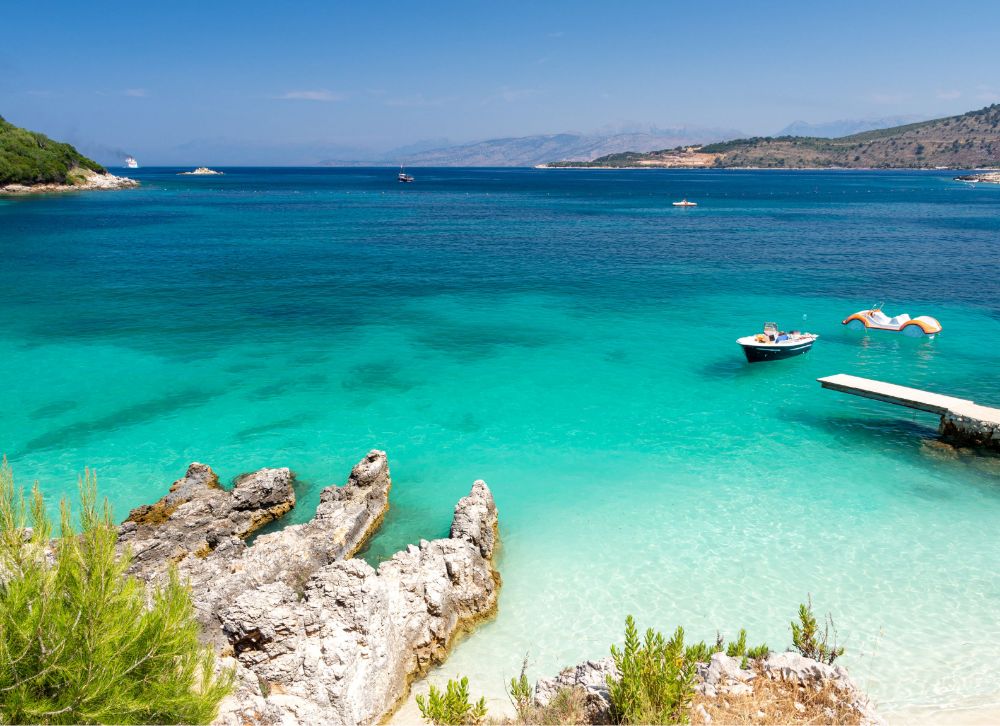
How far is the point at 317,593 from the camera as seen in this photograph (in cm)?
1219

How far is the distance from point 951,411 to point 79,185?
507 feet

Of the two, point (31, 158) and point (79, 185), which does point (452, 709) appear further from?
point (79, 185)

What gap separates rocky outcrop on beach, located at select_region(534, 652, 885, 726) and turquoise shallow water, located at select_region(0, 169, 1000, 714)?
322 cm

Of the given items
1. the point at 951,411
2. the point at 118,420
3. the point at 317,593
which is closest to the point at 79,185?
the point at 118,420

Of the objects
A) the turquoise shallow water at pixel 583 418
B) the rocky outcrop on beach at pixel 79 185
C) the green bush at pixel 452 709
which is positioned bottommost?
the turquoise shallow water at pixel 583 418

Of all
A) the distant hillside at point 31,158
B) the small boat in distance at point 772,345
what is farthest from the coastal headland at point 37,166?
the small boat in distance at point 772,345

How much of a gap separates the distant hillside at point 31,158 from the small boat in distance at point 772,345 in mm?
128424

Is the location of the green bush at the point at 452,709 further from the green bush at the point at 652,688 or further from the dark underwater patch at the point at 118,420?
the dark underwater patch at the point at 118,420

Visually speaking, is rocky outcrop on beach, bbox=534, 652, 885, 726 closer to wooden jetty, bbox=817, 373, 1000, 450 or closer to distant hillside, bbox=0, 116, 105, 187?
wooden jetty, bbox=817, 373, 1000, 450

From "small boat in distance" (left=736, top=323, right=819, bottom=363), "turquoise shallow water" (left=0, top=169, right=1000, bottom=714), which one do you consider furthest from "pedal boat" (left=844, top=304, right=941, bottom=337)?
"small boat in distance" (left=736, top=323, right=819, bottom=363)

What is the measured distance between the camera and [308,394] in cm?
2669

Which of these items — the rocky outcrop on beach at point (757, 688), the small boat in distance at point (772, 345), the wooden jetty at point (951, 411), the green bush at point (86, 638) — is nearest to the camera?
the green bush at point (86, 638)

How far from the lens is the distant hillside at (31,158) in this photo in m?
113

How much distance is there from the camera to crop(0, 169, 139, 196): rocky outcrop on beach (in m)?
113
